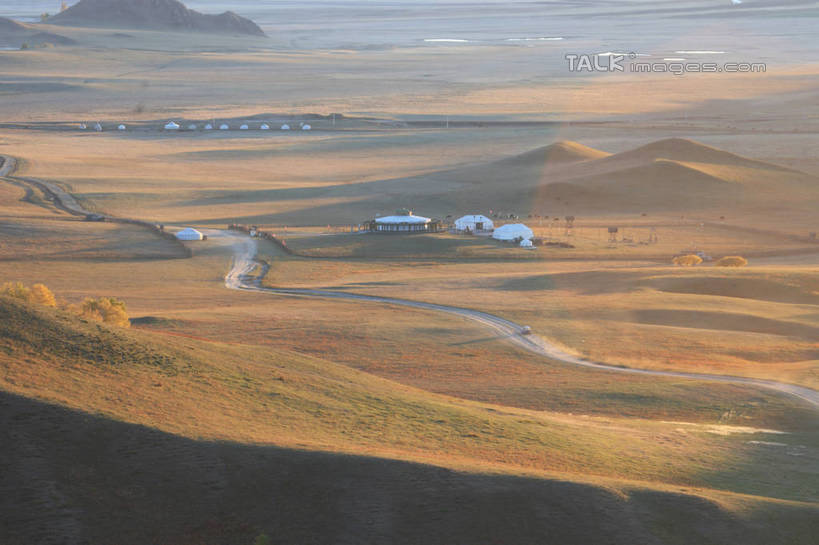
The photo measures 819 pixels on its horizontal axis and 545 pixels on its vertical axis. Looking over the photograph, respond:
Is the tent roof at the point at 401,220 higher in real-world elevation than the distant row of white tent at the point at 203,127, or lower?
lower

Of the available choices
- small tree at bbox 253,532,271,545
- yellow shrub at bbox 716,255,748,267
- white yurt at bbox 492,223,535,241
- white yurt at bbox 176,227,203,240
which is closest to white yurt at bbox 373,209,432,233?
white yurt at bbox 492,223,535,241

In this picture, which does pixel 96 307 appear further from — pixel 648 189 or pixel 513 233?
pixel 648 189

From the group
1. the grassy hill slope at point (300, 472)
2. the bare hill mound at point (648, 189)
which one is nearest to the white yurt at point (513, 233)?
the bare hill mound at point (648, 189)

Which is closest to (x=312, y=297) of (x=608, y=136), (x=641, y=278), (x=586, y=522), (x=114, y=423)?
(x=641, y=278)

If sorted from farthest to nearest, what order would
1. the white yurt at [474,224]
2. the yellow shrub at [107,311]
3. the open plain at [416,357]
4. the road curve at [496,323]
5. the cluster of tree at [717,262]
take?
1. the white yurt at [474,224]
2. the cluster of tree at [717,262]
3. the yellow shrub at [107,311]
4. the road curve at [496,323]
5. the open plain at [416,357]

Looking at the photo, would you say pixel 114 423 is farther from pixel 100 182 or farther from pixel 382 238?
pixel 100 182

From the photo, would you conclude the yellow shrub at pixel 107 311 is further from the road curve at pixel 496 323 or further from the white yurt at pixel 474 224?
the white yurt at pixel 474 224

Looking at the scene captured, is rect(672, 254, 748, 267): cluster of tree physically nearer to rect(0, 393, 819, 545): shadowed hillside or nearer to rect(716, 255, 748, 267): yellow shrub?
rect(716, 255, 748, 267): yellow shrub
